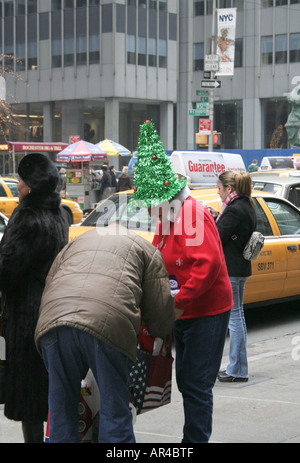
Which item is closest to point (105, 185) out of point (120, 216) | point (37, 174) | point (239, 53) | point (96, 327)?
point (120, 216)

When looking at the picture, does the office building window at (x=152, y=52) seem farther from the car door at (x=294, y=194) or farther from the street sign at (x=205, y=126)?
the car door at (x=294, y=194)

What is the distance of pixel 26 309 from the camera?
452cm

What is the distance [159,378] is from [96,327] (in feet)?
2.75

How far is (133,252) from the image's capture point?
377cm

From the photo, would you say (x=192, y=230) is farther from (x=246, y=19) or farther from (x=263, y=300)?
(x=246, y=19)

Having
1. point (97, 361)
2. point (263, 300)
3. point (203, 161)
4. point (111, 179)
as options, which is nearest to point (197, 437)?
point (97, 361)

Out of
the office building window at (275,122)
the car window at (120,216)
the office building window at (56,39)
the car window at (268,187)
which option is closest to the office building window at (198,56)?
the office building window at (275,122)

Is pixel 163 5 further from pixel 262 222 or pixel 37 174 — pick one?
pixel 37 174

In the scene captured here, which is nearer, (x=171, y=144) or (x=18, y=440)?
(x=18, y=440)

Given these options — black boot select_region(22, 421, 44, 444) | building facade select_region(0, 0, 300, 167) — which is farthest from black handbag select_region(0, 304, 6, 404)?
building facade select_region(0, 0, 300, 167)

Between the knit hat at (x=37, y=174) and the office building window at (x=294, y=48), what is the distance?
54460 mm

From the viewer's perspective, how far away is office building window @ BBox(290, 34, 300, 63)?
56.6 m

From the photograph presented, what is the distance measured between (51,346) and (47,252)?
3.30 feet

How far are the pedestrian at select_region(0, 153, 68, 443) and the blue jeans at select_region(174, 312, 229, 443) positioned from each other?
833 millimetres
